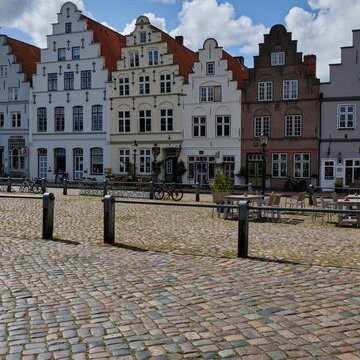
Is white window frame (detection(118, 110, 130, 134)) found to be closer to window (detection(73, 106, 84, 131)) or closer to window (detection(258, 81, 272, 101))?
window (detection(73, 106, 84, 131))

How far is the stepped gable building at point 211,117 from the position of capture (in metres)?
34.9

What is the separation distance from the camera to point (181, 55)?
4016cm

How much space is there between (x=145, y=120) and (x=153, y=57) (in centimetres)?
523

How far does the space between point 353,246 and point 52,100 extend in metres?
36.3

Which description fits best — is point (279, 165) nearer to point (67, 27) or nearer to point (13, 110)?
point (67, 27)

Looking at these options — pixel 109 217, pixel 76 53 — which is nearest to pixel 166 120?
pixel 76 53

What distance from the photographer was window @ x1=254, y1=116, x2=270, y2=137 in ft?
111

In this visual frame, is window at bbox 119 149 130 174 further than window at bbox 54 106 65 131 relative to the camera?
No

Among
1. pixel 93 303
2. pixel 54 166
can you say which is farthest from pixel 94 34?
pixel 93 303

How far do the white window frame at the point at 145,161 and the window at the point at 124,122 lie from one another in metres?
2.43

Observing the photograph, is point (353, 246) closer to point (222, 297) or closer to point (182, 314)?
point (222, 297)

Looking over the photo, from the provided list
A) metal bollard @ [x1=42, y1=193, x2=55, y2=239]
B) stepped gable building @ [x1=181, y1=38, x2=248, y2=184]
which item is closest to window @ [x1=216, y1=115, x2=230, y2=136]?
stepped gable building @ [x1=181, y1=38, x2=248, y2=184]

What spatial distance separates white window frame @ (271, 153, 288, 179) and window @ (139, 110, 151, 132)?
35.6 ft

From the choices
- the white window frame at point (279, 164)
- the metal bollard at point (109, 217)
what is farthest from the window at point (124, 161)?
the metal bollard at point (109, 217)
